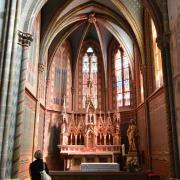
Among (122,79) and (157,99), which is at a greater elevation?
(122,79)

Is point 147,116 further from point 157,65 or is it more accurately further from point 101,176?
point 101,176

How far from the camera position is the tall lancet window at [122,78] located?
66.9 ft

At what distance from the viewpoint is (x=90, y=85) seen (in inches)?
773

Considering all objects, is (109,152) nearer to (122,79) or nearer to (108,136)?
(108,136)

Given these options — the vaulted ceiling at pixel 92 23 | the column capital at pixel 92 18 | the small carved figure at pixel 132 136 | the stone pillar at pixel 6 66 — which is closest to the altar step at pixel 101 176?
the stone pillar at pixel 6 66

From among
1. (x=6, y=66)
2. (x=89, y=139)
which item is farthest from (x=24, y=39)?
(x=89, y=139)

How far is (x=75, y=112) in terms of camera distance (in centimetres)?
2069

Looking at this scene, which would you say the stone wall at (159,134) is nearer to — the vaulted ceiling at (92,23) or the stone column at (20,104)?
the vaulted ceiling at (92,23)

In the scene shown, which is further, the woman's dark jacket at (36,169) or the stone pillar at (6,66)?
the stone pillar at (6,66)

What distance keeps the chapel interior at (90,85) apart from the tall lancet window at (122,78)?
82 millimetres

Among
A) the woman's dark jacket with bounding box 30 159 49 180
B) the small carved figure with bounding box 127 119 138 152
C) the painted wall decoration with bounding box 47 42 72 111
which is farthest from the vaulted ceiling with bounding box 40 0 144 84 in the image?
the woman's dark jacket with bounding box 30 159 49 180

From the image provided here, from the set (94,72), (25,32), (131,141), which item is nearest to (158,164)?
(131,141)

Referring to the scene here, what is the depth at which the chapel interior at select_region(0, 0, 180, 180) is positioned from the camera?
974 centimetres

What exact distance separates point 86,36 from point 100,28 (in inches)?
81.9
